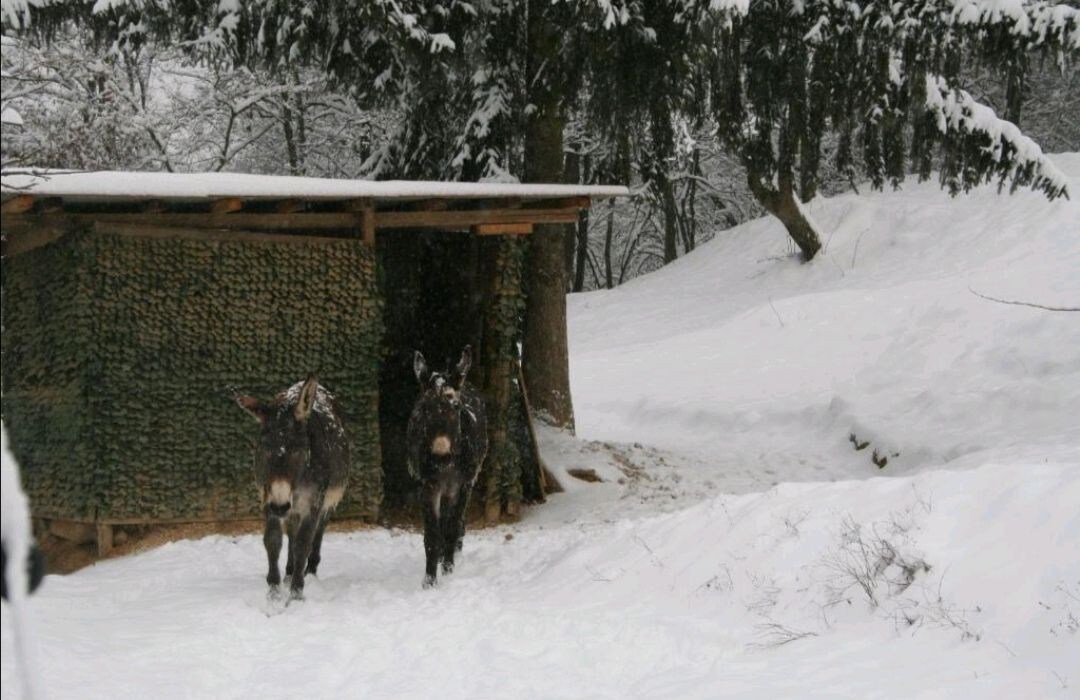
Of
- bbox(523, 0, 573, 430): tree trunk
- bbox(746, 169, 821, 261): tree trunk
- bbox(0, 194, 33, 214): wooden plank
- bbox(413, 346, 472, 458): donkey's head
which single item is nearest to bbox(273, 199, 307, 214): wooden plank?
bbox(0, 194, 33, 214): wooden plank

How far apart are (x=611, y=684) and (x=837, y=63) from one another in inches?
423

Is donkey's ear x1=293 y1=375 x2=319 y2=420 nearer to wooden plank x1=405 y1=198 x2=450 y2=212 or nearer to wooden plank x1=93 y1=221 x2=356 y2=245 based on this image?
wooden plank x1=93 y1=221 x2=356 y2=245

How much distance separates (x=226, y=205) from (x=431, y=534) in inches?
159

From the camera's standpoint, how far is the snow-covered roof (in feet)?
35.0

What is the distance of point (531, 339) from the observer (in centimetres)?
1692

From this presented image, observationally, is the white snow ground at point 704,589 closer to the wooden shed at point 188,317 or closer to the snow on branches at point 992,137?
the wooden shed at point 188,317

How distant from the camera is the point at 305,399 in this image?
9.19m

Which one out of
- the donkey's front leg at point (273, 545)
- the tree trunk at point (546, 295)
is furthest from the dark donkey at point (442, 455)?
the tree trunk at point (546, 295)

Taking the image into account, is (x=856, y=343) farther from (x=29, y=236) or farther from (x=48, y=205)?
(x=48, y=205)

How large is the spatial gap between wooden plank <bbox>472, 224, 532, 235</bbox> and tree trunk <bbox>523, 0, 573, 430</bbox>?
196 cm

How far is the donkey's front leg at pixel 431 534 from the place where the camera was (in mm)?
10078

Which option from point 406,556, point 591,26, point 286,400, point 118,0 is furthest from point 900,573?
point 118,0

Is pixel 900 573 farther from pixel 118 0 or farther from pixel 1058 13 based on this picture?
pixel 118 0

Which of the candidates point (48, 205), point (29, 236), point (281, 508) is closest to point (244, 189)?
point (48, 205)
